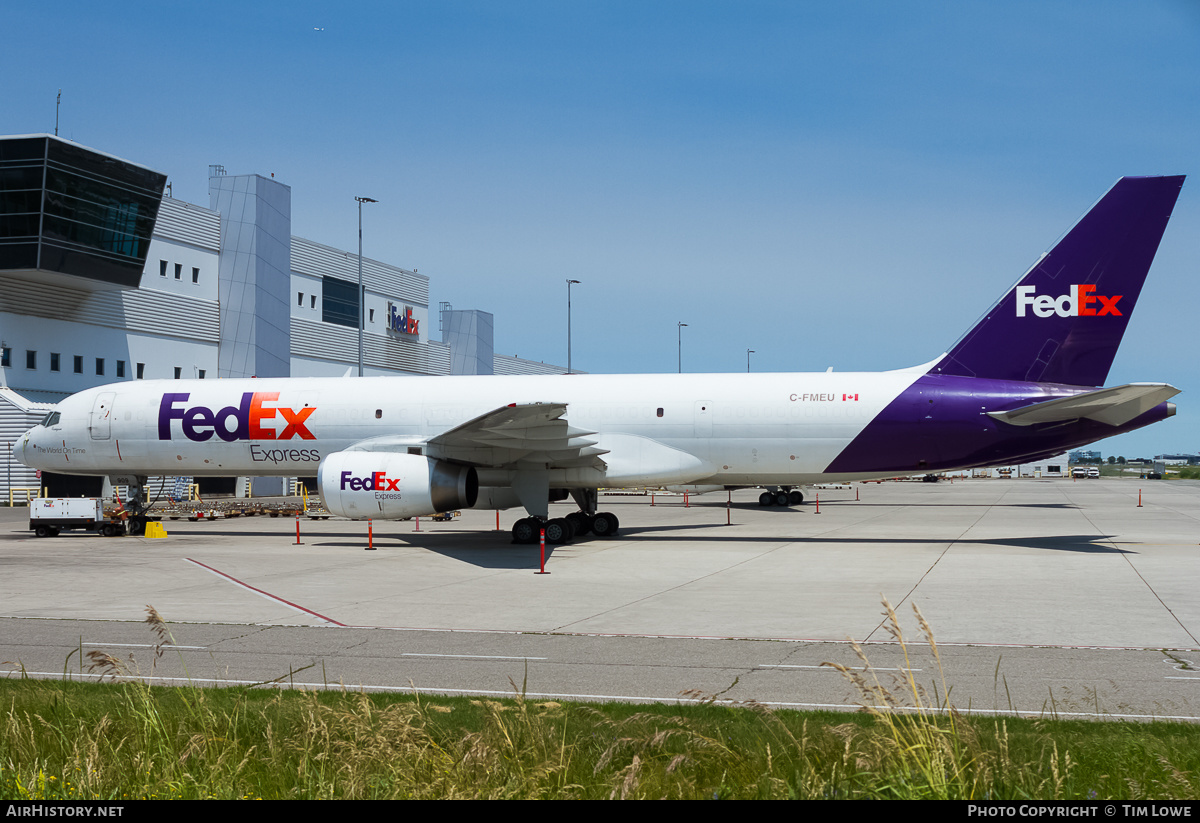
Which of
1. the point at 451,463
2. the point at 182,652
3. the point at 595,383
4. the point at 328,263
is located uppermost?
the point at 328,263

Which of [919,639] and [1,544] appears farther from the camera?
[1,544]

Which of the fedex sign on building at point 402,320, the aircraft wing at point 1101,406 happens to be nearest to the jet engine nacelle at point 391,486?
the aircraft wing at point 1101,406

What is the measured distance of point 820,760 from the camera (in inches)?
217

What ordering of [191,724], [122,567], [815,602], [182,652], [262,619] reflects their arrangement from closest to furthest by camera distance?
[191,724]
[182,652]
[262,619]
[815,602]
[122,567]

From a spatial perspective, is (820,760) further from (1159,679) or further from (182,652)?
(182,652)

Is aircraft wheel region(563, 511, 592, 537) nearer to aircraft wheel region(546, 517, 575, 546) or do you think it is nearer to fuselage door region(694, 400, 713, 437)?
aircraft wheel region(546, 517, 575, 546)

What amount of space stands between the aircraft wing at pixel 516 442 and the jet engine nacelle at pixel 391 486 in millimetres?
695

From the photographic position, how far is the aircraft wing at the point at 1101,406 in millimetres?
19453

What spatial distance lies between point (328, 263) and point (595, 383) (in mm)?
45600

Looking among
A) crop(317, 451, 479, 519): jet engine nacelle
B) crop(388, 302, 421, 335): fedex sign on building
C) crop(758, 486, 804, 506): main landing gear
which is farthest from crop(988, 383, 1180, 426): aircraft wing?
crop(388, 302, 421, 335): fedex sign on building

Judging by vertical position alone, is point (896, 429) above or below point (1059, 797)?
above

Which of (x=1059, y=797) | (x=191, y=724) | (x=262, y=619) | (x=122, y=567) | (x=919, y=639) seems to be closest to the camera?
(x=1059, y=797)

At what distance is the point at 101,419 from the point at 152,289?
1142 inches

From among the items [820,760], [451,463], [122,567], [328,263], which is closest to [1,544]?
[122,567]
